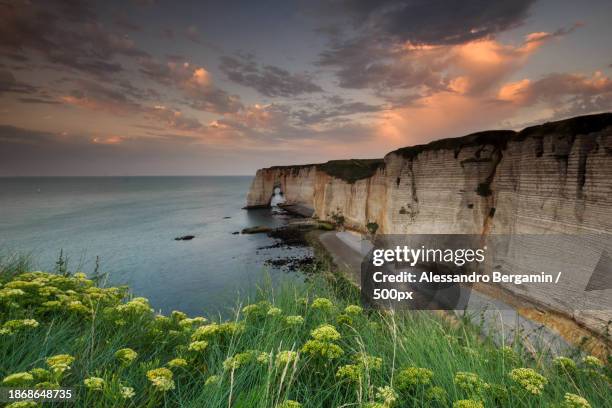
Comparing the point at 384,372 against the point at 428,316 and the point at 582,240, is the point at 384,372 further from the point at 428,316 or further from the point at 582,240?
the point at 582,240

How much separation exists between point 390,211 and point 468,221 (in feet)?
26.2

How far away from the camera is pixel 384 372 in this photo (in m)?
2.55

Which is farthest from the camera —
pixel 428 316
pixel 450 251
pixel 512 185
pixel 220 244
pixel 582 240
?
pixel 220 244

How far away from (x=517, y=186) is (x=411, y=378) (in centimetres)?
1577

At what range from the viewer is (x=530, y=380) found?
2.05 m

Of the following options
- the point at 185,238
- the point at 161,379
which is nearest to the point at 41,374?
the point at 161,379

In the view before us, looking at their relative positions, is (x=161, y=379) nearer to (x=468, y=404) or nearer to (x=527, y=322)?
(x=468, y=404)

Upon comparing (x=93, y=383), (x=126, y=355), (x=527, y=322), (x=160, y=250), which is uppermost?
(x=93, y=383)

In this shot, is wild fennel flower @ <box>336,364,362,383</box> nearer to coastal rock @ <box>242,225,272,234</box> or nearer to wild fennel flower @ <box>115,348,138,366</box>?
wild fennel flower @ <box>115,348,138,366</box>

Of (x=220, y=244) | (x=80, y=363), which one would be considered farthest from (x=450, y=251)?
(x=220, y=244)

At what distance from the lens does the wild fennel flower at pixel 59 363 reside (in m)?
1.92

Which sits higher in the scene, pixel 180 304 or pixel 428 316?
pixel 428 316

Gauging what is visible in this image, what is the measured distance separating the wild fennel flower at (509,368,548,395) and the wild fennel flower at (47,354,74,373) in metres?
3.29

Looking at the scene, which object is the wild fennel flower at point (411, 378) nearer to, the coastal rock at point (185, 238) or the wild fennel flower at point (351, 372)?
the wild fennel flower at point (351, 372)
